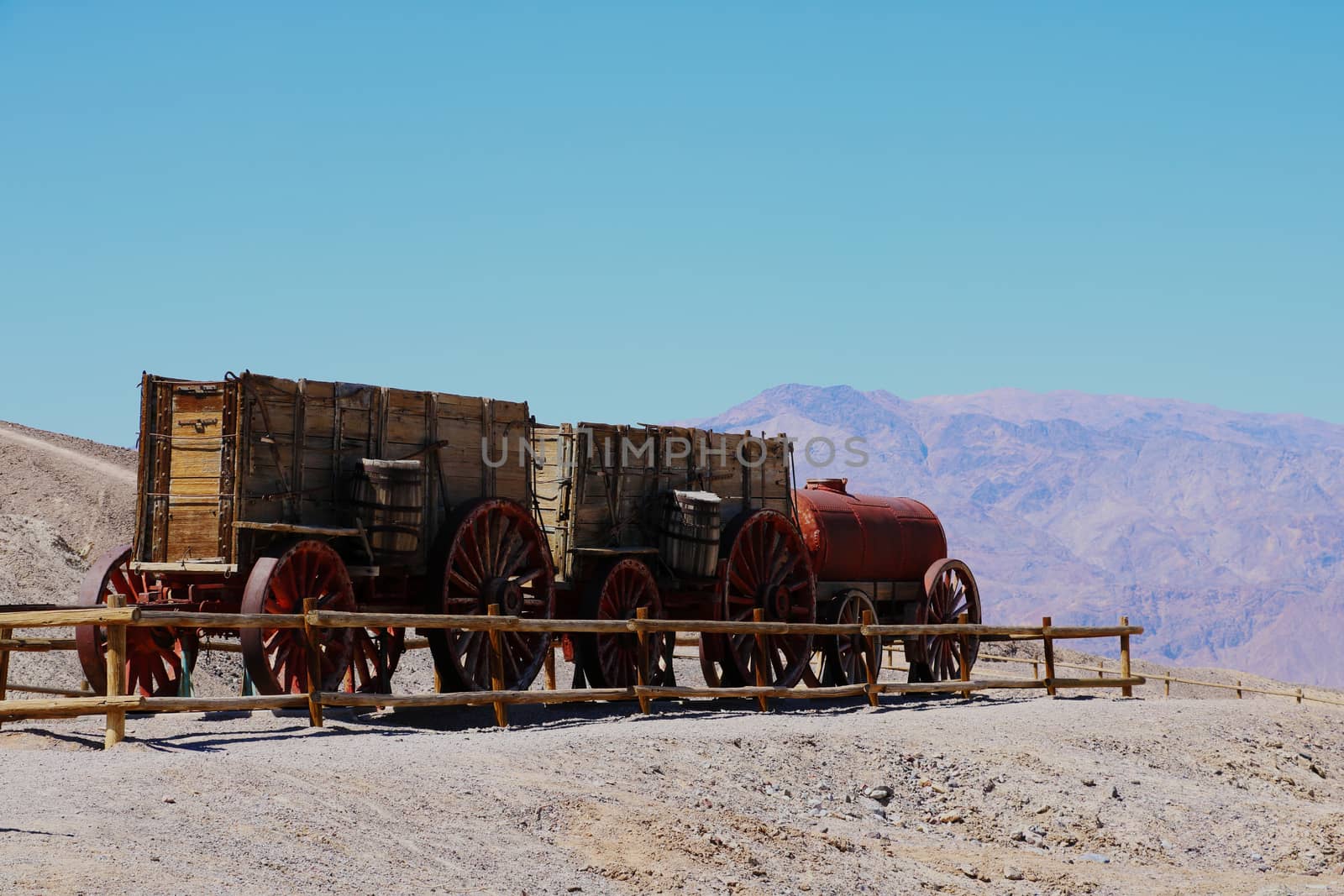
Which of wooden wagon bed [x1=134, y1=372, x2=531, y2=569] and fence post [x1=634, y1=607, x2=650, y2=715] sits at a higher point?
wooden wagon bed [x1=134, y1=372, x2=531, y2=569]

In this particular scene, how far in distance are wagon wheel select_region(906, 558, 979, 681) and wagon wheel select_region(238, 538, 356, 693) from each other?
958 centimetres

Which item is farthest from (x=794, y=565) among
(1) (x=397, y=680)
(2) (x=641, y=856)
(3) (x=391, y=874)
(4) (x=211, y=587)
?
(3) (x=391, y=874)

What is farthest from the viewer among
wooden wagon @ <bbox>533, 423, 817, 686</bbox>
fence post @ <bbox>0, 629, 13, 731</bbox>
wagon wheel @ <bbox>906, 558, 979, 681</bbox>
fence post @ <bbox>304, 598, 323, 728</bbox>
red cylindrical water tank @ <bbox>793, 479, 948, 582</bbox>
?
wagon wheel @ <bbox>906, 558, 979, 681</bbox>

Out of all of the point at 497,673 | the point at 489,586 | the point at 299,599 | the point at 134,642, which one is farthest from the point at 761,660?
the point at 134,642

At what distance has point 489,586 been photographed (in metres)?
16.1

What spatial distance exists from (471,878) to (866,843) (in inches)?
145

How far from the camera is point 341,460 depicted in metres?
15.0

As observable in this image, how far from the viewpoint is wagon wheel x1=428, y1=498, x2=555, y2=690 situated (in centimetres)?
1563

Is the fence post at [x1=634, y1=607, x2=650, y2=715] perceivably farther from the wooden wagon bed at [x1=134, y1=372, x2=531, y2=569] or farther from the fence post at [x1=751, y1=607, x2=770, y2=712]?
the wooden wagon bed at [x1=134, y1=372, x2=531, y2=569]

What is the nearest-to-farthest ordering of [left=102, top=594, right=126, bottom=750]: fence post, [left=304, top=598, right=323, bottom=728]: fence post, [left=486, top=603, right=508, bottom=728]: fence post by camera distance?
[left=102, top=594, right=126, bottom=750]: fence post, [left=304, top=598, right=323, bottom=728]: fence post, [left=486, top=603, right=508, bottom=728]: fence post

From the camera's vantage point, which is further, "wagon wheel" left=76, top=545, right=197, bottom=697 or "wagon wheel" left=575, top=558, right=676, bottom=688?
"wagon wheel" left=575, top=558, right=676, bottom=688

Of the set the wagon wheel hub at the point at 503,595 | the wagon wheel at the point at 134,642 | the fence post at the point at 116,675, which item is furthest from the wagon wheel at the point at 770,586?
the fence post at the point at 116,675

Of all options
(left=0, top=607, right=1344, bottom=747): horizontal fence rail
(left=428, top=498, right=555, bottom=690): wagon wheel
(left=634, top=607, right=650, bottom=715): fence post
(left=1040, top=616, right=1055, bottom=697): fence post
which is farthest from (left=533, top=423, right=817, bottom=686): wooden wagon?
(left=1040, top=616, right=1055, bottom=697): fence post

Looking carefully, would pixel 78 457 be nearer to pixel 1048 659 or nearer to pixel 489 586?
pixel 489 586
